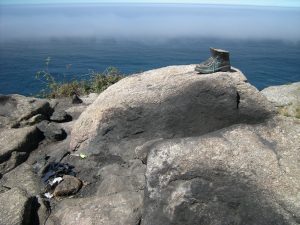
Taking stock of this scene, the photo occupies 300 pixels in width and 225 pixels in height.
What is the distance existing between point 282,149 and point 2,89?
114ft

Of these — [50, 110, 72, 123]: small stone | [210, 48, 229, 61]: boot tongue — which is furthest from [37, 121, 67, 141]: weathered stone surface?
[210, 48, 229, 61]: boot tongue

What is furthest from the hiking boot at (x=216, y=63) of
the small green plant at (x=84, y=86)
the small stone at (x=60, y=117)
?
the small green plant at (x=84, y=86)

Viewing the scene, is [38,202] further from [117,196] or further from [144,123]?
[144,123]

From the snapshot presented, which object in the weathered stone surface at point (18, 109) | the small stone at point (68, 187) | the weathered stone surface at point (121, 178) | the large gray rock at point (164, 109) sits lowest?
the small stone at point (68, 187)

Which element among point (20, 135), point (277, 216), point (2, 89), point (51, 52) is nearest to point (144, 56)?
point (51, 52)

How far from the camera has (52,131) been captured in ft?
32.4

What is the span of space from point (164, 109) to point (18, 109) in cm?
491

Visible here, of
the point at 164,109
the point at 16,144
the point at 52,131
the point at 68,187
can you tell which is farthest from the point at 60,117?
the point at 164,109

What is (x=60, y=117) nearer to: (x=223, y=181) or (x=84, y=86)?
(x=84, y=86)

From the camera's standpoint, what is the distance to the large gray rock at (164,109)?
7.69 metres

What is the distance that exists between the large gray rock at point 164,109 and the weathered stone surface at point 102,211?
5.10 feet

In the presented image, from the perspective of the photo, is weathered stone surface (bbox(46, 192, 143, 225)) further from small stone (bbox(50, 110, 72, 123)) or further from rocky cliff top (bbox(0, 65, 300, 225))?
small stone (bbox(50, 110, 72, 123))

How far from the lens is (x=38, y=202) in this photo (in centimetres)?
720

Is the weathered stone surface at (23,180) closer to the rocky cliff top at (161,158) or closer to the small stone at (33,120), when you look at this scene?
the rocky cliff top at (161,158)
